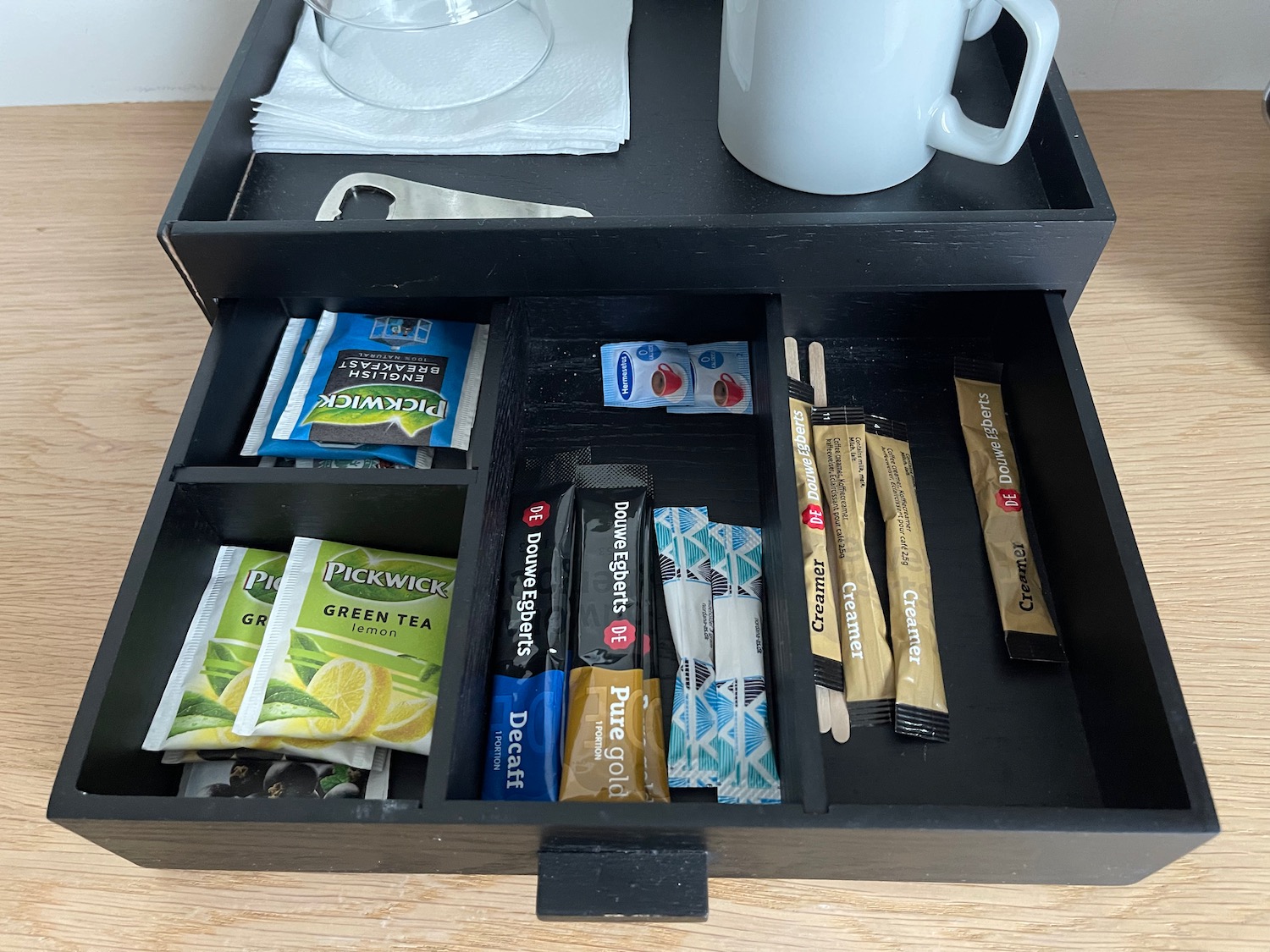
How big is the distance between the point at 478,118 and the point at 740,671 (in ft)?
1.56

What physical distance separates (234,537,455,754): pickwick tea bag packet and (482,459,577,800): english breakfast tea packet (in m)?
0.04

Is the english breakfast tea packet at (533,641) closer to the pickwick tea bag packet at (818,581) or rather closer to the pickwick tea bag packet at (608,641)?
the pickwick tea bag packet at (608,641)

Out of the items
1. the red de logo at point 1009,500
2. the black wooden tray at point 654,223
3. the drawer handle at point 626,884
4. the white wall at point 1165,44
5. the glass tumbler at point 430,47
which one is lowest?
the drawer handle at point 626,884

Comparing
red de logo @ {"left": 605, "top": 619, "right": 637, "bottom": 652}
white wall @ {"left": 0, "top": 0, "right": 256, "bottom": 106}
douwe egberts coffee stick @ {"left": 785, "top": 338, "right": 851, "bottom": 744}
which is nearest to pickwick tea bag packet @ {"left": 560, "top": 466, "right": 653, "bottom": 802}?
red de logo @ {"left": 605, "top": 619, "right": 637, "bottom": 652}

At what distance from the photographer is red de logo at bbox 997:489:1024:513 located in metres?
0.70

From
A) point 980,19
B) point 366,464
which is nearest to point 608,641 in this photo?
point 366,464

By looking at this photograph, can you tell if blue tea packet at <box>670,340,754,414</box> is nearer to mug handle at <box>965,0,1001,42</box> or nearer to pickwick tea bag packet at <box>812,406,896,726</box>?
pickwick tea bag packet at <box>812,406,896,726</box>

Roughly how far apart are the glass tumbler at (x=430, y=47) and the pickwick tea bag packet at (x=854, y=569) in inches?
15.3

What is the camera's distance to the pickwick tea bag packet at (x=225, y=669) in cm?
61

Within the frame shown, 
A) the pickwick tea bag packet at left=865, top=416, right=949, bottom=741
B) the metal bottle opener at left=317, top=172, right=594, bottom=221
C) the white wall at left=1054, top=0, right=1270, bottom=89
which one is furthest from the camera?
the white wall at left=1054, top=0, right=1270, bottom=89

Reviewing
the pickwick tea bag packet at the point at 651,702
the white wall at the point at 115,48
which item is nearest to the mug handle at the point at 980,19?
the pickwick tea bag packet at the point at 651,702

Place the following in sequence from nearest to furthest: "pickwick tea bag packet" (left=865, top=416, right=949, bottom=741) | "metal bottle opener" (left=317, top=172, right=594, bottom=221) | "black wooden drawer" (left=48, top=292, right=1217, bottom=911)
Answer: "black wooden drawer" (left=48, top=292, right=1217, bottom=911) < "pickwick tea bag packet" (left=865, top=416, right=949, bottom=741) < "metal bottle opener" (left=317, top=172, right=594, bottom=221)

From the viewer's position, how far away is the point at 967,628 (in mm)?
660

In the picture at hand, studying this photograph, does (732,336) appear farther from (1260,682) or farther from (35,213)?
(35,213)
